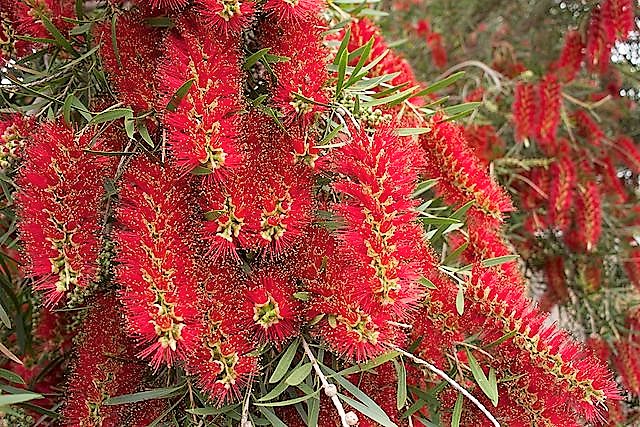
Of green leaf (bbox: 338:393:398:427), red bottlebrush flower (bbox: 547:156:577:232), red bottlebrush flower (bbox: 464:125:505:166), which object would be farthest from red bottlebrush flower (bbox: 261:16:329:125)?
red bottlebrush flower (bbox: 547:156:577:232)

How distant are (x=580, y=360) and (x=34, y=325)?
0.51 metres

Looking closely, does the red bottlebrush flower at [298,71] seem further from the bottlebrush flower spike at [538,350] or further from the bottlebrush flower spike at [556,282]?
the bottlebrush flower spike at [556,282]

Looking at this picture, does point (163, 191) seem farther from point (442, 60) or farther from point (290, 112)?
point (442, 60)

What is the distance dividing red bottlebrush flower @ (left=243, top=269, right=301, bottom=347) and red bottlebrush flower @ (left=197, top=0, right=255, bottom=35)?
179 millimetres

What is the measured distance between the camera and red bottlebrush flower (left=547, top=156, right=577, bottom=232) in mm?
1049

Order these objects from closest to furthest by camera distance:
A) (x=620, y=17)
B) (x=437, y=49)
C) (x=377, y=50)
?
(x=377, y=50) → (x=620, y=17) → (x=437, y=49)

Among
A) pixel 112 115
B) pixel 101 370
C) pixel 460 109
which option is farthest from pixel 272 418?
pixel 460 109

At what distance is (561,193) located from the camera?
1.06 metres

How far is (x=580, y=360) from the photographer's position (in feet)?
1.85

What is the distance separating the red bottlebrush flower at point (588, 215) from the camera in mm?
1037

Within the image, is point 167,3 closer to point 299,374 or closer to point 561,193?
point 299,374

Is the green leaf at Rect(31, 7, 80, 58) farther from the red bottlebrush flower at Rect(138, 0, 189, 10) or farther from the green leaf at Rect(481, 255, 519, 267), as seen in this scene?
the green leaf at Rect(481, 255, 519, 267)

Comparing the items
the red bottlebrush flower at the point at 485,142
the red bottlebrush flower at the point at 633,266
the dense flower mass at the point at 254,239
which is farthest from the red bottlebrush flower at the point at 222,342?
the red bottlebrush flower at the point at 633,266

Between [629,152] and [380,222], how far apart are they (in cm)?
86
